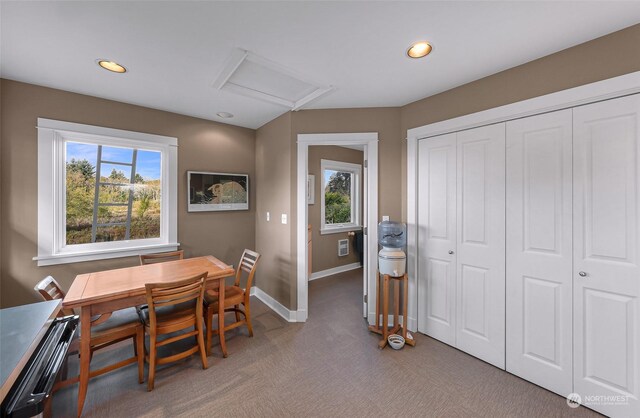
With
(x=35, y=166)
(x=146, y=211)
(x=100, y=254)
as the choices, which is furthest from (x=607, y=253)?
(x=35, y=166)

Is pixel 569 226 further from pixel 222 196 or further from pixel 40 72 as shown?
pixel 40 72

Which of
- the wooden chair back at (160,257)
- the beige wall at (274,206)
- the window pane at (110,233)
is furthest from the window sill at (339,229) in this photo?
the window pane at (110,233)

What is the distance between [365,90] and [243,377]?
2801 millimetres

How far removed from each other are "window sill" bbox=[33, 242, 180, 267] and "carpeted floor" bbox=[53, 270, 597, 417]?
99 cm

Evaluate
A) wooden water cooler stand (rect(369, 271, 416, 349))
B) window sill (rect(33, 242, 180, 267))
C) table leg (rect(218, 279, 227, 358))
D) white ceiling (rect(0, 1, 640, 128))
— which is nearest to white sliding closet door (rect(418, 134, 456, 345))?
wooden water cooler stand (rect(369, 271, 416, 349))

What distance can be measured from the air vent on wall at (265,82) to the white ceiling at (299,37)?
0.26ft

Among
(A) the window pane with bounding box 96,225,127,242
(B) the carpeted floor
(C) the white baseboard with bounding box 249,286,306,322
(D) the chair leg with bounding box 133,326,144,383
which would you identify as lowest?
(B) the carpeted floor

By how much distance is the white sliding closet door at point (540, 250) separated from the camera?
183 centimetres

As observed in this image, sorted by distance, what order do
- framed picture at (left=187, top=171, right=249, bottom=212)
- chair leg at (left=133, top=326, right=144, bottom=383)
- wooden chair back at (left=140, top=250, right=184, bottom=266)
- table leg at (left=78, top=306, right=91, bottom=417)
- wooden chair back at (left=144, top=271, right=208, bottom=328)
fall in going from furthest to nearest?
1. framed picture at (left=187, top=171, right=249, bottom=212)
2. wooden chair back at (left=140, top=250, right=184, bottom=266)
3. chair leg at (left=133, top=326, right=144, bottom=383)
4. wooden chair back at (left=144, top=271, right=208, bottom=328)
5. table leg at (left=78, top=306, right=91, bottom=417)

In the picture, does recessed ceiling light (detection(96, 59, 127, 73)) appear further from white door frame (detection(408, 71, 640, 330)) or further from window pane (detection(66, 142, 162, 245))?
white door frame (detection(408, 71, 640, 330))

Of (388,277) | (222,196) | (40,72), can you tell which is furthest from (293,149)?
(40,72)

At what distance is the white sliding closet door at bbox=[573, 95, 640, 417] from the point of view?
1594 millimetres

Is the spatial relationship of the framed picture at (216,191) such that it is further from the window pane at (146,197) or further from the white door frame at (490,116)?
the white door frame at (490,116)

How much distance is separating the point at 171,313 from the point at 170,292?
36 centimetres
